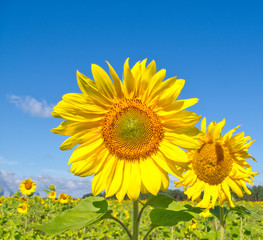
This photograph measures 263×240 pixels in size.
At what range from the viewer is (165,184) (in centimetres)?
236

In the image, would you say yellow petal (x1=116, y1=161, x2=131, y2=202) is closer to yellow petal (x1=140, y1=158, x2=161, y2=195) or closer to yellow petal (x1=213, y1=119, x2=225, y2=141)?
yellow petal (x1=140, y1=158, x2=161, y2=195)

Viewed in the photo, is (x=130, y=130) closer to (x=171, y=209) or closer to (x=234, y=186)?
(x=171, y=209)

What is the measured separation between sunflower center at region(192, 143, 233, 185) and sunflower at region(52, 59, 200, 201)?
139cm

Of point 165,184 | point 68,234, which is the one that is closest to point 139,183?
point 165,184

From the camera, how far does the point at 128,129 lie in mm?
2549

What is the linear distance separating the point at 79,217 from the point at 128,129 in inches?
31.2

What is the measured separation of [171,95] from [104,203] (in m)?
1.00

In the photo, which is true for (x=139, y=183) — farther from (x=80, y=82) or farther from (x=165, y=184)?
(x=80, y=82)

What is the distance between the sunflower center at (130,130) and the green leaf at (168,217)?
1.64 feet

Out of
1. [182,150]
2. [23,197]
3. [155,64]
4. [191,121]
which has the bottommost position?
[182,150]

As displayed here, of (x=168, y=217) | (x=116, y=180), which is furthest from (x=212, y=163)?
(x=116, y=180)

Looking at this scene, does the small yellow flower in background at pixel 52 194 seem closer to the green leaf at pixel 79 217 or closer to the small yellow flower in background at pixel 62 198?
the small yellow flower in background at pixel 62 198

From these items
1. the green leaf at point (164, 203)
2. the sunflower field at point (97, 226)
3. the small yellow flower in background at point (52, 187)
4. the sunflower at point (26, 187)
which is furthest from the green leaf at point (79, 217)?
the sunflower at point (26, 187)

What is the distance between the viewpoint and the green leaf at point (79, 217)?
218cm
